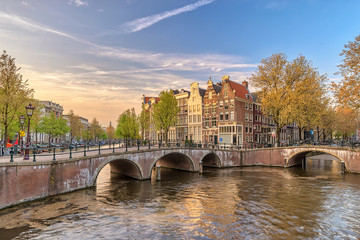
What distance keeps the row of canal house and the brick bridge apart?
6.76 m

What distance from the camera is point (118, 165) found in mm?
28500

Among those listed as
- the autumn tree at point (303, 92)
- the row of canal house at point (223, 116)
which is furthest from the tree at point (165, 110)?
the autumn tree at point (303, 92)

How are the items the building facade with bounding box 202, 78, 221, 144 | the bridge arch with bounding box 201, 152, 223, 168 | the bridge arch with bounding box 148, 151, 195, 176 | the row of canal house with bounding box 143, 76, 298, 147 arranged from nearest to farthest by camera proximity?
1. the bridge arch with bounding box 148, 151, 195, 176
2. the bridge arch with bounding box 201, 152, 223, 168
3. the row of canal house with bounding box 143, 76, 298, 147
4. the building facade with bounding box 202, 78, 221, 144

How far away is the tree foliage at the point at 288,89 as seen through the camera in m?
35.4

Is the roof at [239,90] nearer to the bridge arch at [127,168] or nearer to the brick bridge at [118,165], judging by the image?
the brick bridge at [118,165]

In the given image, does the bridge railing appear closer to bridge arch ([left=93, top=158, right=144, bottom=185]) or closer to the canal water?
bridge arch ([left=93, top=158, right=144, bottom=185])

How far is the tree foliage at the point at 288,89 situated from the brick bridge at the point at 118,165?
4.68m

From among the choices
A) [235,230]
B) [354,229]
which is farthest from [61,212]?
[354,229]

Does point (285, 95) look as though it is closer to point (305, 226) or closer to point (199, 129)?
point (199, 129)

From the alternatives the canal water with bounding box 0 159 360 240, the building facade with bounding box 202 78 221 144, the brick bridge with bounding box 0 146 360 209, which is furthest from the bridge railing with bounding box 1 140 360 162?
the building facade with bounding box 202 78 221 144

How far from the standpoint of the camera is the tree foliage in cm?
3541

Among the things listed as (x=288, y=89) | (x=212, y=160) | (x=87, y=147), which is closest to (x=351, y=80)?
(x=288, y=89)

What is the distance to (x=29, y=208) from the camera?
46.4 ft

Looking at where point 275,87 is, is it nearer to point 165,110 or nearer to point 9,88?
point 165,110
